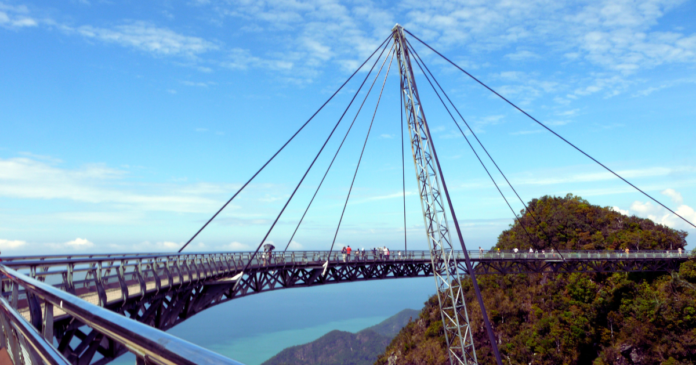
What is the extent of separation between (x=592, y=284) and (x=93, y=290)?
6006 cm

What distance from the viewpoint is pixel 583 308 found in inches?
2197

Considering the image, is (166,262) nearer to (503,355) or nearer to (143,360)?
(143,360)

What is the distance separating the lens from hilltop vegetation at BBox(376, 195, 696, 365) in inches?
1876

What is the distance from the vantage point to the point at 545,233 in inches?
2872

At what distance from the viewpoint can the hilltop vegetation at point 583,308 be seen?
156ft

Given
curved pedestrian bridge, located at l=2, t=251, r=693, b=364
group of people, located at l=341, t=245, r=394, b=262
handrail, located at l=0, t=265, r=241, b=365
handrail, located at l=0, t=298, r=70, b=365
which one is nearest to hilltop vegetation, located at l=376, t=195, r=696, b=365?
curved pedestrian bridge, located at l=2, t=251, r=693, b=364

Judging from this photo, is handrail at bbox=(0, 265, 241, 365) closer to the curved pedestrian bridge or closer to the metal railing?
the curved pedestrian bridge

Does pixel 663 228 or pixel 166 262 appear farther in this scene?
pixel 663 228

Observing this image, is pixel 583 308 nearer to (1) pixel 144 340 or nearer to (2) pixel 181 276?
(2) pixel 181 276

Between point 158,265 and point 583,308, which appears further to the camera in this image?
point 583,308

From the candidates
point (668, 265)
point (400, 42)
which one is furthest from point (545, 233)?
point (400, 42)

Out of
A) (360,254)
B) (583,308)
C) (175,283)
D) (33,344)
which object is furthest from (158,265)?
(583,308)

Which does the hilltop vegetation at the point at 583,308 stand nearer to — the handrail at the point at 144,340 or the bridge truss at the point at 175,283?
the bridge truss at the point at 175,283

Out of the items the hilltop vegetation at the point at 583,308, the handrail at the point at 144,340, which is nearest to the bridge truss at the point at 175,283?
the handrail at the point at 144,340
